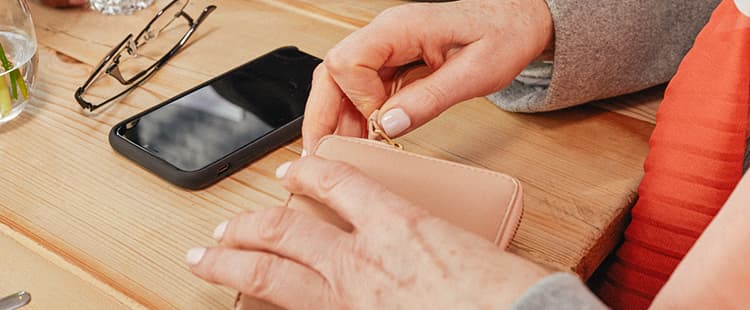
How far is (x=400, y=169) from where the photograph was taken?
1.68ft

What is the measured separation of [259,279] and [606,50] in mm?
440

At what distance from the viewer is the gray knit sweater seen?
719 millimetres

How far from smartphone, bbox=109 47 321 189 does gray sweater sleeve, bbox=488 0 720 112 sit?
21 centimetres

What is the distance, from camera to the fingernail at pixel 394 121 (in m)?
0.60

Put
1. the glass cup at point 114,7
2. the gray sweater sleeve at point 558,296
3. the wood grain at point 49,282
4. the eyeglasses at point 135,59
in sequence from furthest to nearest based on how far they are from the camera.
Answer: the glass cup at point 114,7, the eyeglasses at point 135,59, the wood grain at point 49,282, the gray sweater sleeve at point 558,296

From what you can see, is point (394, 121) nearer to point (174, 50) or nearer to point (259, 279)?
point (259, 279)

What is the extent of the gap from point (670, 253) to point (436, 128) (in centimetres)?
24

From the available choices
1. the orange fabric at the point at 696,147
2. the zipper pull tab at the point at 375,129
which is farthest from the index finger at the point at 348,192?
the orange fabric at the point at 696,147

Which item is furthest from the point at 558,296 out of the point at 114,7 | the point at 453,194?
the point at 114,7

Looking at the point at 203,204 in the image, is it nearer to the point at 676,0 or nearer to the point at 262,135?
the point at 262,135

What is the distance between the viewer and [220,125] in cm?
70

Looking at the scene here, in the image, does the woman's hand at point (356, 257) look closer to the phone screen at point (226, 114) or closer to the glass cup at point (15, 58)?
the phone screen at point (226, 114)

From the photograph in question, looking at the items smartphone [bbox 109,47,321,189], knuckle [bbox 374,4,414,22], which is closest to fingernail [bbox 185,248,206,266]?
smartphone [bbox 109,47,321,189]

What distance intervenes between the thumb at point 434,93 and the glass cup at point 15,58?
0.37 m
